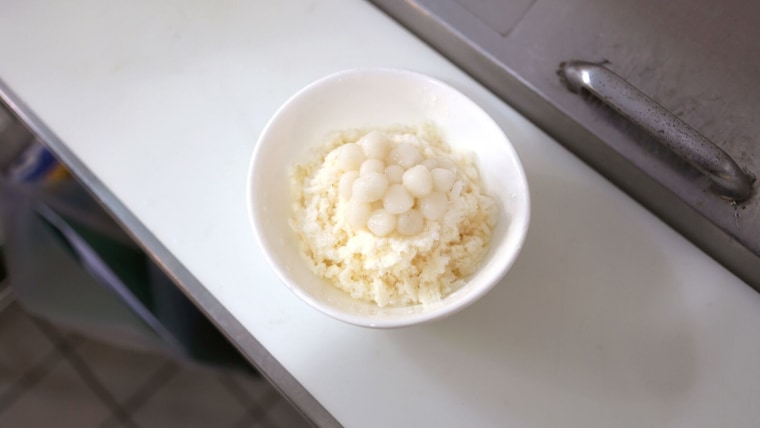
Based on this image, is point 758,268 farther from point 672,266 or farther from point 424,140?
point 424,140

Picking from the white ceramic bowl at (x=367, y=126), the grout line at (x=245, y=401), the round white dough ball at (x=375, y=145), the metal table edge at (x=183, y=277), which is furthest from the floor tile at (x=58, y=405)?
the round white dough ball at (x=375, y=145)

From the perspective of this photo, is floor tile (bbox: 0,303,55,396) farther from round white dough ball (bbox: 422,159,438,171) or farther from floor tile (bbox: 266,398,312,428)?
round white dough ball (bbox: 422,159,438,171)

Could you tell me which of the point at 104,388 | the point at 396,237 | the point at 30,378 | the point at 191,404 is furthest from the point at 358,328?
the point at 30,378

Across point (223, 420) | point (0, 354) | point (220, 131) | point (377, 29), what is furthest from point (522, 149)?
point (0, 354)

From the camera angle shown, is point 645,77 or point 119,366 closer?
point 645,77

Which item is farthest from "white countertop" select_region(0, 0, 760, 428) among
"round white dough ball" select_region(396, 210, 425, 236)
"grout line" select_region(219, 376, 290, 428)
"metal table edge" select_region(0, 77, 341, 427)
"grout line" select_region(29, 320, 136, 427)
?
"grout line" select_region(29, 320, 136, 427)

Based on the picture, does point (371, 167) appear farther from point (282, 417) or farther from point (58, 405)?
point (58, 405)

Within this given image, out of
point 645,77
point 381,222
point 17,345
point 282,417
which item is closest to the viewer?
point 381,222

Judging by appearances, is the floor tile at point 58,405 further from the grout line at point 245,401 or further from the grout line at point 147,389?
the grout line at point 245,401
